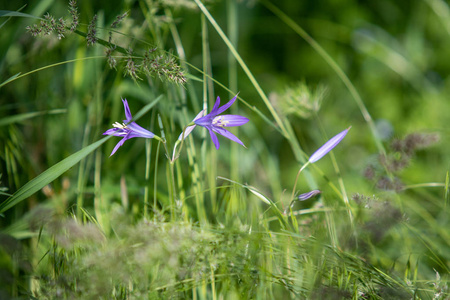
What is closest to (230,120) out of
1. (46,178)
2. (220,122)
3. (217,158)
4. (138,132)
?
(220,122)

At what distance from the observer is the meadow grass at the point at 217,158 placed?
0.66 m

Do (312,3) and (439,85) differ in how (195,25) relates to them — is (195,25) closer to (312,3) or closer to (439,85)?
(312,3)

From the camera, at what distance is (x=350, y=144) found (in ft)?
6.52

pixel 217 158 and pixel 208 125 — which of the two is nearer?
pixel 208 125

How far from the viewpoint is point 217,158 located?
1590mm

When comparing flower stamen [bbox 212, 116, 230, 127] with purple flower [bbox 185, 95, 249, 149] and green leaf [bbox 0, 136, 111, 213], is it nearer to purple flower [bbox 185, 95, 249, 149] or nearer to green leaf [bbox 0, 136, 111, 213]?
purple flower [bbox 185, 95, 249, 149]

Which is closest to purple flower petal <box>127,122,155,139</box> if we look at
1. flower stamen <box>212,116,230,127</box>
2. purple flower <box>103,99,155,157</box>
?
purple flower <box>103,99,155,157</box>

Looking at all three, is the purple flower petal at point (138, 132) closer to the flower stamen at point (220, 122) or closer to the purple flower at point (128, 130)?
the purple flower at point (128, 130)

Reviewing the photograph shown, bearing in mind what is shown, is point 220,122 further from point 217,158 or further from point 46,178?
point 217,158

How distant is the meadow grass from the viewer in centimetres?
66

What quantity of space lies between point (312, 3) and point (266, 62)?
49cm

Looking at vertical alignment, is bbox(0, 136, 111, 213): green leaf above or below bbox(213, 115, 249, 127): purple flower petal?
below

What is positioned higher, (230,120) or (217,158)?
(230,120)

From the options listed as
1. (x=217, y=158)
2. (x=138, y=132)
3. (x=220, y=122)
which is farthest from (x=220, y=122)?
(x=217, y=158)
